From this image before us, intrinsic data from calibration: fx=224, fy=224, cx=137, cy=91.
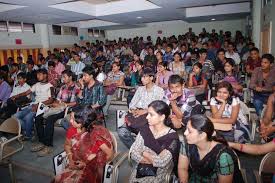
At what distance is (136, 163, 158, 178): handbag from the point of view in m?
2.10

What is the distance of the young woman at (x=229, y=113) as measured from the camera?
9.17 feet

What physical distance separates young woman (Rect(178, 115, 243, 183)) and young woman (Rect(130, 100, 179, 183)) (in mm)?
221

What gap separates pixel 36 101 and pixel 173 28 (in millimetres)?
12994

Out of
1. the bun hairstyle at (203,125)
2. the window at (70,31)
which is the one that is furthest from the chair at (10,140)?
the window at (70,31)

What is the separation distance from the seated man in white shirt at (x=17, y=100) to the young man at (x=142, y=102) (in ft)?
8.95

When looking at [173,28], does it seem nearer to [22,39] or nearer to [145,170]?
[22,39]

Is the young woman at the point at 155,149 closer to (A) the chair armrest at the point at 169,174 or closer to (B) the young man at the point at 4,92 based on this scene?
(A) the chair armrest at the point at 169,174

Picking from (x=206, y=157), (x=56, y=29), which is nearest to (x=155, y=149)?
(x=206, y=157)

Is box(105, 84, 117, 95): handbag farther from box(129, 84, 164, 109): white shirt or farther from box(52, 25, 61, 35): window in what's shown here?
box(52, 25, 61, 35): window

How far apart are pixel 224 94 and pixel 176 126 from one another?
0.74 metres

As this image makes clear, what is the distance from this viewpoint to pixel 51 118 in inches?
157

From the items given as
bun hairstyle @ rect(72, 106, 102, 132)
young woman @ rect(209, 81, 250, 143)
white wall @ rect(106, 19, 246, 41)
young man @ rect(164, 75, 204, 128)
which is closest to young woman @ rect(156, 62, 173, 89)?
young man @ rect(164, 75, 204, 128)

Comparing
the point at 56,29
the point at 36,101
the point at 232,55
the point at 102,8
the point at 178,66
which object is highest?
the point at 102,8

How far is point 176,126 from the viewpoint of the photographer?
297cm
